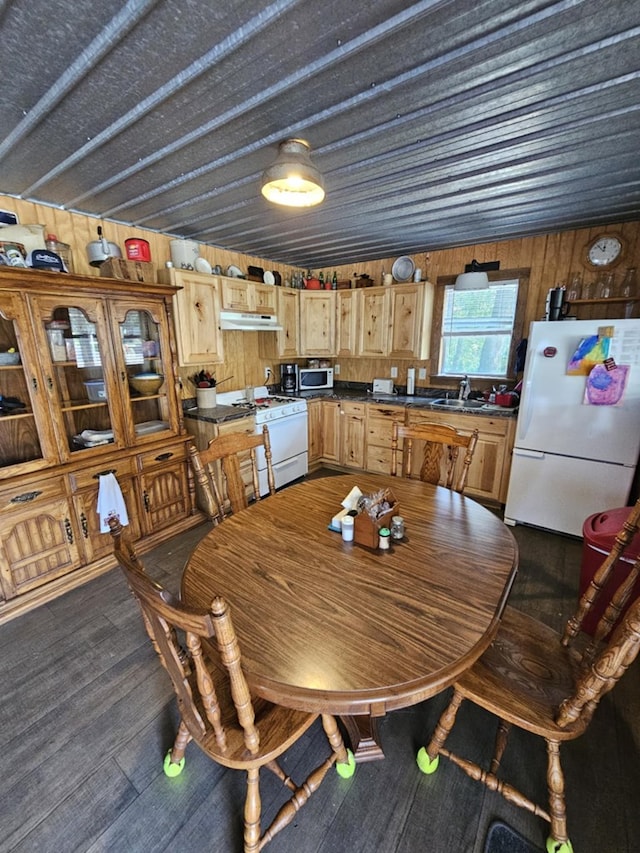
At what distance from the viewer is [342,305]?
4.15m

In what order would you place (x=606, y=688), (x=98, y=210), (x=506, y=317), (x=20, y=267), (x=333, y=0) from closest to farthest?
(x=606, y=688)
(x=333, y=0)
(x=20, y=267)
(x=98, y=210)
(x=506, y=317)

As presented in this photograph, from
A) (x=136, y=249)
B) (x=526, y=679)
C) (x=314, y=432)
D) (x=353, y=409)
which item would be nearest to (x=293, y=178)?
(x=136, y=249)

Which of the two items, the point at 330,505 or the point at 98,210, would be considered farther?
the point at 98,210

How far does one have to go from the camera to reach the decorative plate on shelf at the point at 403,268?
385 cm

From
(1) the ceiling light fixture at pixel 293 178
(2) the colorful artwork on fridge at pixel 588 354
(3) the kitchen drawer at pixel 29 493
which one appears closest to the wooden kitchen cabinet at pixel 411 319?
(2) the colorful artwork on fridge at pixel 588 354

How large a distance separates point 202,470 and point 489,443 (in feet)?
8.57

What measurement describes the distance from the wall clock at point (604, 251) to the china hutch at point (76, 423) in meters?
3.54

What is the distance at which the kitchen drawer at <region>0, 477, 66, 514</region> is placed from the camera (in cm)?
200

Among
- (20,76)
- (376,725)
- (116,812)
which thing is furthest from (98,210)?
(376,725)

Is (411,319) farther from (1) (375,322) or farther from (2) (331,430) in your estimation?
(2) (331,430)

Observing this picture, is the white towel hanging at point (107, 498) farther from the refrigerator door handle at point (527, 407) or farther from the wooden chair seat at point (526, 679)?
the refrigerator door handle at point (527, 407)

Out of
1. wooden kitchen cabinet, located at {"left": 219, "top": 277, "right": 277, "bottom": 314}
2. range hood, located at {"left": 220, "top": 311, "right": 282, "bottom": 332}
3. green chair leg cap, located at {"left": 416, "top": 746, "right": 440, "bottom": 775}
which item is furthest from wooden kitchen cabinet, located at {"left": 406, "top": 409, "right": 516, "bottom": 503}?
green chair leg cap, located at {"left": 416, "top": 746, "right": 440, "bottom": 775}

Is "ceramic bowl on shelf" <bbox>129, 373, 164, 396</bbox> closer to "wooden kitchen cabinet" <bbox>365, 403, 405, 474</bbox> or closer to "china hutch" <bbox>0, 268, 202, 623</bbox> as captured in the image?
"china hutch" <bbox>0, 268, 202, 623</bbox>

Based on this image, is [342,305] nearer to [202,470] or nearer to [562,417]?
[562,417]
